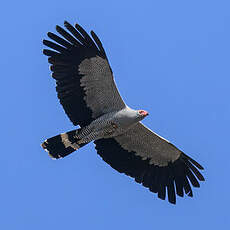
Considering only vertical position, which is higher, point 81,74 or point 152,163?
point 81,74

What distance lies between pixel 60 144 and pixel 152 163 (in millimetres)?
2987

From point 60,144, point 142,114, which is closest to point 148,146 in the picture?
point 142,114

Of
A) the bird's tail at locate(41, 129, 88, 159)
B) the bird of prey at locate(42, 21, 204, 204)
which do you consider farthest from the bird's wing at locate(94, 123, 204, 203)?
the bird's tail at locate(41, 129, 88, 159)

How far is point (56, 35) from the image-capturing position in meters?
18.0

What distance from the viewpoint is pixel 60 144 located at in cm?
1856

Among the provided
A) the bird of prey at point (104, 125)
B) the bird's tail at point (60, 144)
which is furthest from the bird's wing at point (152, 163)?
the bird's tail at point (60, 144)

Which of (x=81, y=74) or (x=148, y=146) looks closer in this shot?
(x=81, y=74)

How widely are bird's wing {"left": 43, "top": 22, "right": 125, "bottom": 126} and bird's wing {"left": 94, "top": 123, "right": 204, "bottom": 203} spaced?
1.20m

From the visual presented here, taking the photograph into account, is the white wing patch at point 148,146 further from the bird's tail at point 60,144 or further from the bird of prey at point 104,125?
the bird's tail at point 60,144

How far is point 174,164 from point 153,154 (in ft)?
2.37

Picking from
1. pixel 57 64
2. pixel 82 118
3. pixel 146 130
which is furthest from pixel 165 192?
pixel 57 64

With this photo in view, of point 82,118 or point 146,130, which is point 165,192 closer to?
point 146,130

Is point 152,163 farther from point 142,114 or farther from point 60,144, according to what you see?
point 60,144

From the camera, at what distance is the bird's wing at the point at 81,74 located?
1791 cm
